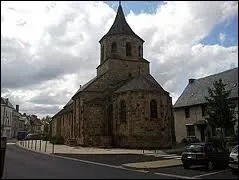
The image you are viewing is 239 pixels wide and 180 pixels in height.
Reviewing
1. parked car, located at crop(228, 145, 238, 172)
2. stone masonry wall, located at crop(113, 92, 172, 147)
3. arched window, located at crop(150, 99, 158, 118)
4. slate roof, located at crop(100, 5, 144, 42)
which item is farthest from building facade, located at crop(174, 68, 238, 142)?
parked car, located at crop(228, 145, 238, 172)

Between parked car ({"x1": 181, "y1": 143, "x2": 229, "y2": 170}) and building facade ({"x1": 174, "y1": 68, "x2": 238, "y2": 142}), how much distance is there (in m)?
20.8

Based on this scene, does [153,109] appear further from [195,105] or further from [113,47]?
[113,47]

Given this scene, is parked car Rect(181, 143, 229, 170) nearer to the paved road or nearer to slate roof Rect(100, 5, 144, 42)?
the paved road

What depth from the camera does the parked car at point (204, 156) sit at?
16781 mm

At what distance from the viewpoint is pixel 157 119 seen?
33.8 m

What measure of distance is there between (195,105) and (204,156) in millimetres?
25581

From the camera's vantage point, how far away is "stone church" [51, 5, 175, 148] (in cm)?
3312

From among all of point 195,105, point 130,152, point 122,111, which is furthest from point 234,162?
point 195,105

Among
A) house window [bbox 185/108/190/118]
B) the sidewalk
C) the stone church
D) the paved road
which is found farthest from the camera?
house window [bbox 185/108/190/118]

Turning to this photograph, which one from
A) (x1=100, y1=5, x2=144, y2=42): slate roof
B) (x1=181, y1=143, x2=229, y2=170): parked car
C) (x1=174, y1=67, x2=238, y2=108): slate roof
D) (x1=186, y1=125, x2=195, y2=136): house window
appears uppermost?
(x1=100, y1=5, x2=144, y2=42): slate roof

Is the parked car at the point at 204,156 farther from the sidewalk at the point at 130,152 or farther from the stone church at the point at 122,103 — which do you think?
the stone church at the point at 122,103

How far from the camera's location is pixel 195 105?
41625 millimetres

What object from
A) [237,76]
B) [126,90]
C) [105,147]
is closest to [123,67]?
[126,90]

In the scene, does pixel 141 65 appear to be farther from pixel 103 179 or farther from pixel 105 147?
pixel 103 179
